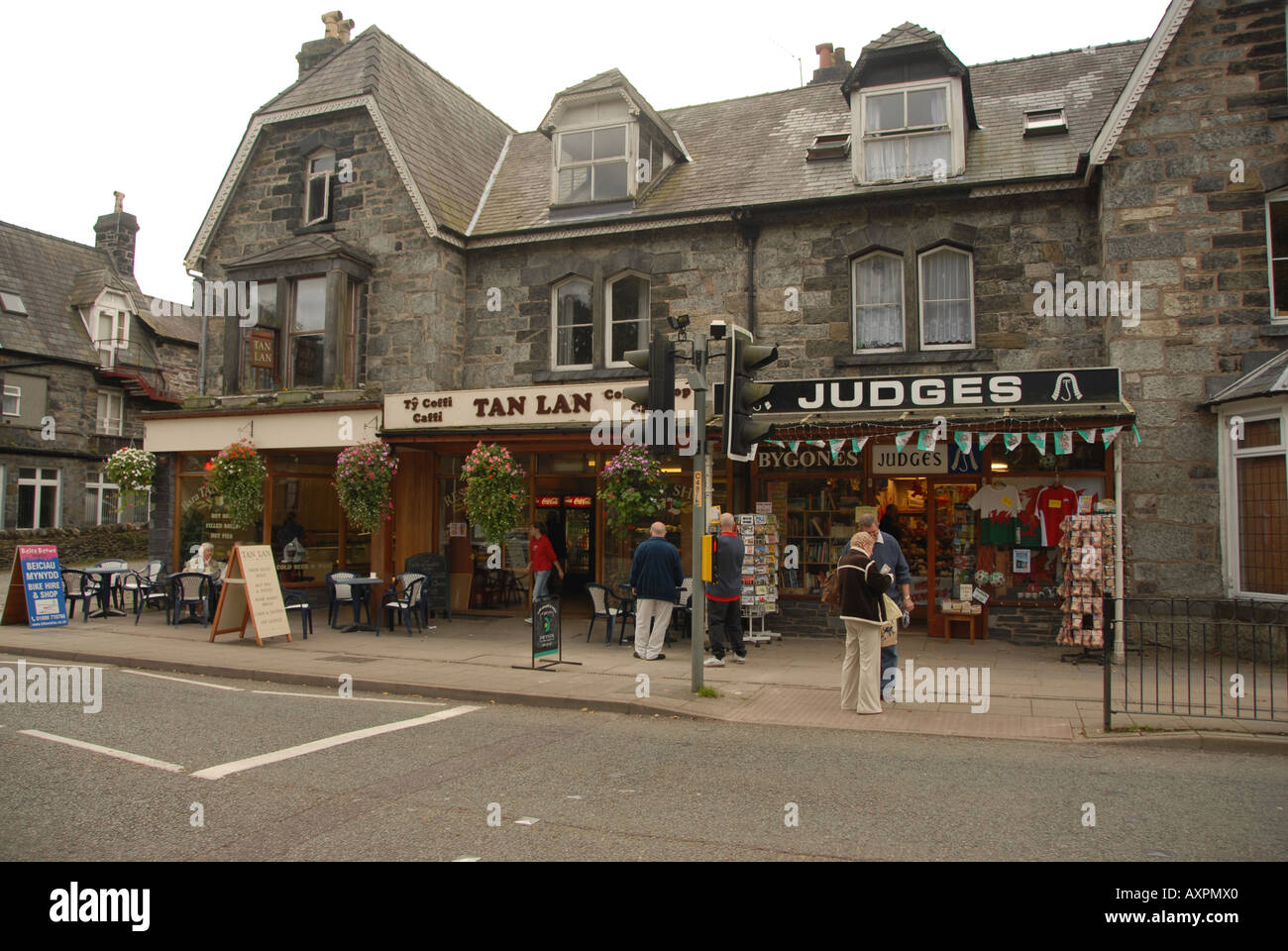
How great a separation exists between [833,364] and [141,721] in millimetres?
10746

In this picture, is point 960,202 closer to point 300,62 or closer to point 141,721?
point 141,721

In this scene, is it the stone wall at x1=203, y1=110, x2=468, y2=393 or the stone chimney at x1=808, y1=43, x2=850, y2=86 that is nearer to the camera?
the stone wall at x1=203, y1=110, x2=468, y2=393

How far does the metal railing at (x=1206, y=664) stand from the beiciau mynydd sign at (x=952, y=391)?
2.86 meters

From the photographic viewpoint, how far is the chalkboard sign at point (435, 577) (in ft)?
51.8

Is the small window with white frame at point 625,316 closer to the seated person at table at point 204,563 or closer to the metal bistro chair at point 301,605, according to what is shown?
the metal bistro chair at point 301,605

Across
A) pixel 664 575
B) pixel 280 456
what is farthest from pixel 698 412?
pixel 280 456

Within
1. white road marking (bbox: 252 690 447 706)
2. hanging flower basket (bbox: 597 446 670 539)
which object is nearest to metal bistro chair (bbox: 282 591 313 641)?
white road marking (bbox: 252 690 447 706)

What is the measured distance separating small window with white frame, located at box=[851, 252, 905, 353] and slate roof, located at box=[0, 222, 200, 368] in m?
27.9

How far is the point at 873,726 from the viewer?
27.6 feet

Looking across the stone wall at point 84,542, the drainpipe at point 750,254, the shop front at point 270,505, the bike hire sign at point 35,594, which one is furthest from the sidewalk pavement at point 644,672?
the stone wall at point 84,542

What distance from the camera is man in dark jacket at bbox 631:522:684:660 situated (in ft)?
38.8

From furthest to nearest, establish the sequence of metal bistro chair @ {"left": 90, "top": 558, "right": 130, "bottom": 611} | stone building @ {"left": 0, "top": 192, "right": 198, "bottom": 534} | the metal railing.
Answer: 1. stone building @ {"left": 0, "top": 192, "right": 198, "bottom": 534}
2. metal bistro chair @ {"left": 90, "top": 558, "right": 130, "bottom": 611}
3. the metal railing

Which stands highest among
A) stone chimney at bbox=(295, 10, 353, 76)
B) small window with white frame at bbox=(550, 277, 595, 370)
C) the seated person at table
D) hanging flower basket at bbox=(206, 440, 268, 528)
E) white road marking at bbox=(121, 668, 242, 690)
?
stone chimney at bbox=(295, 10, 353, 76)

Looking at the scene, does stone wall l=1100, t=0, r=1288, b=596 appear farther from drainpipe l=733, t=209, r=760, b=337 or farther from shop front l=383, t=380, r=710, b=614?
shop front l=383, t=380, r=710, b=614
